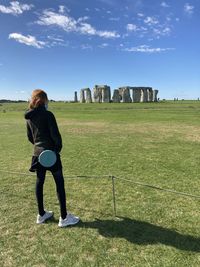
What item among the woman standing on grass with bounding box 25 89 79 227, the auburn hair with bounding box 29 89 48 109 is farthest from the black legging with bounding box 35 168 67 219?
the auburn hair with bounding box 29 89 48 109

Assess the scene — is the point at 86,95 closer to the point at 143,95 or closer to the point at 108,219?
the point at 143,95

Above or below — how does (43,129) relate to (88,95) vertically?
above

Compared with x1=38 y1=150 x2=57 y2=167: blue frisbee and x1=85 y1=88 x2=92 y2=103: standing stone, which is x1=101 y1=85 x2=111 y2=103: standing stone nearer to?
x1=85 y1=88 x2=92 y2=103: standing stone

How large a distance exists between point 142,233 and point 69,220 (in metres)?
1.26

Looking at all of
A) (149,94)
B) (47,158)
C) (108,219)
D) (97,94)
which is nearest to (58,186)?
(47,158)

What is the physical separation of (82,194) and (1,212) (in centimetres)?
180

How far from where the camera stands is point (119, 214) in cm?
558

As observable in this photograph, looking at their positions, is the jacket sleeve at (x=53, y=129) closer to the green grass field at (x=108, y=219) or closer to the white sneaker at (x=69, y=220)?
the white sneaker at (x=69, y=220)

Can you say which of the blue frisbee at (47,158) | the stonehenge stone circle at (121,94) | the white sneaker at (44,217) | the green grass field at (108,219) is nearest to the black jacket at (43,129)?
the blue frisbee at (47,158)

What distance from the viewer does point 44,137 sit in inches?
194

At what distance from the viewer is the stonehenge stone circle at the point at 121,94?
246ft

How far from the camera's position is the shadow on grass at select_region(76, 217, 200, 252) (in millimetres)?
4512

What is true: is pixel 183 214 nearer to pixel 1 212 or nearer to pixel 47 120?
pixel 47 120

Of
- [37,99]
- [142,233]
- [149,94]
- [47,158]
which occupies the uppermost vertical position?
[37,99]
